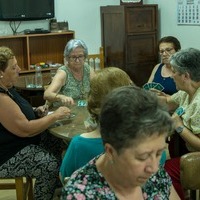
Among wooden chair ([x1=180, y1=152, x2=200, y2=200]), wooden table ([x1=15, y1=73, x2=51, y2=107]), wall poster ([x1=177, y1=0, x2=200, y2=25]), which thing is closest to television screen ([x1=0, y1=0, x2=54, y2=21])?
wooden table ([x1=15, y1=73, x2=51, y2=107])

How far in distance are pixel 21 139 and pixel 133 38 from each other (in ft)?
9.96

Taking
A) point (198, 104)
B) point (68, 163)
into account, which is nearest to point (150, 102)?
point (68, 163)

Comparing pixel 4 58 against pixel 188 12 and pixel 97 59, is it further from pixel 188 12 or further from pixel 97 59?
pixel 188 12

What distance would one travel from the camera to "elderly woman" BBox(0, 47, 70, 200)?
2.39 meters

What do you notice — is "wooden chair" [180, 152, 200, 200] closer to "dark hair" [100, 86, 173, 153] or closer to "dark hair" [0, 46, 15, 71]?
Answer: "dark hair" [100, 86, 173, 153]

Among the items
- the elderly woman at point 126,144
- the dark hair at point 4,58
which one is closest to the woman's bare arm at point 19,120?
the dark hair at point 4,58

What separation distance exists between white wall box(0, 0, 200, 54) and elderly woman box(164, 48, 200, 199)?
2691mm

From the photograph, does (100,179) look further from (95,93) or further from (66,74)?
(66,74)

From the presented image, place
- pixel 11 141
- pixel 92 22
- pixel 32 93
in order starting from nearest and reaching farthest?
1. pixel 11 141
2. pixel 32 93
3. pixel 92 22

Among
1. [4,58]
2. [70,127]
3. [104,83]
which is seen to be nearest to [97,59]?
[4,58]

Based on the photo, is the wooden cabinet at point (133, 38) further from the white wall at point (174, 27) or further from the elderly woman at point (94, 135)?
the elderly woman at point (94, 135)

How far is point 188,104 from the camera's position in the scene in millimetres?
2436

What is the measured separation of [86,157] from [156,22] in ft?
13.0

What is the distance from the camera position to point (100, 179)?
1.27 metres
